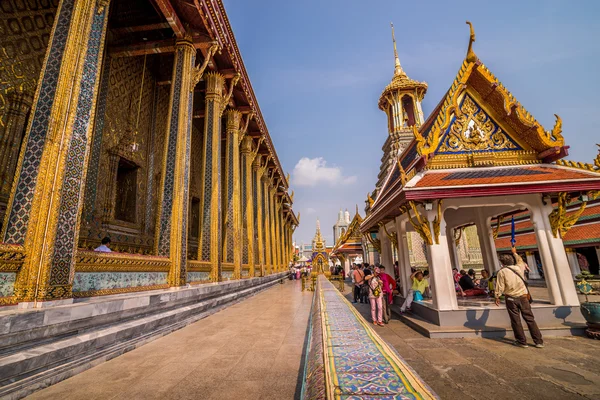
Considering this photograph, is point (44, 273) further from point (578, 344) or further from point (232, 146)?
point (232, 146)

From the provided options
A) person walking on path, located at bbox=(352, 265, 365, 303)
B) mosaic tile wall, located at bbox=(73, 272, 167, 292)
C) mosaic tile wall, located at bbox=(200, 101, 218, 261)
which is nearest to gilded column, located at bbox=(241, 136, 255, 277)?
mosaic tile wall, located at bbox=(200, 101, 218, 261)

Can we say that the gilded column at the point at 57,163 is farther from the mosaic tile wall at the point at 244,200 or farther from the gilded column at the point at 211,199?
the mosaic tile wall at the point at 244,200

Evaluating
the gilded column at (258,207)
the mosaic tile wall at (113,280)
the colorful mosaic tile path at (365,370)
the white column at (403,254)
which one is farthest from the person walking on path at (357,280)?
the colorful mosaic tile path at (365,370)

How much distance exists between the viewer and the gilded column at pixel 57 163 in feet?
9.48

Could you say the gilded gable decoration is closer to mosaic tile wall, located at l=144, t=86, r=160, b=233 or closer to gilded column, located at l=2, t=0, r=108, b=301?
gilded column, located at l=2, t=0, r=108, b=301

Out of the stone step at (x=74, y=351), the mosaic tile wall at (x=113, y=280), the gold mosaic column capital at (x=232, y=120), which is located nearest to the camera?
the stone step at (x=74, y=351)

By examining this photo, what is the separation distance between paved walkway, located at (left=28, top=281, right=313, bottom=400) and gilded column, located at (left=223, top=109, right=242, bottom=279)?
4.83 m

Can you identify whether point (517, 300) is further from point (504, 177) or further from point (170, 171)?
point (170, 171)

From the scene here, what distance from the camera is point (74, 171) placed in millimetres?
3320

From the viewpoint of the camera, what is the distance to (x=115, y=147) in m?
7.78

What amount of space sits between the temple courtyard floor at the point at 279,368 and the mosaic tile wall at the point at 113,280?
975 millimetres

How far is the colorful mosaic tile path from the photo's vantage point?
4.83 ft

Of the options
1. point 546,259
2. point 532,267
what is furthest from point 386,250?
point 532,267

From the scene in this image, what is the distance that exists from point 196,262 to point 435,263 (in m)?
5.28
